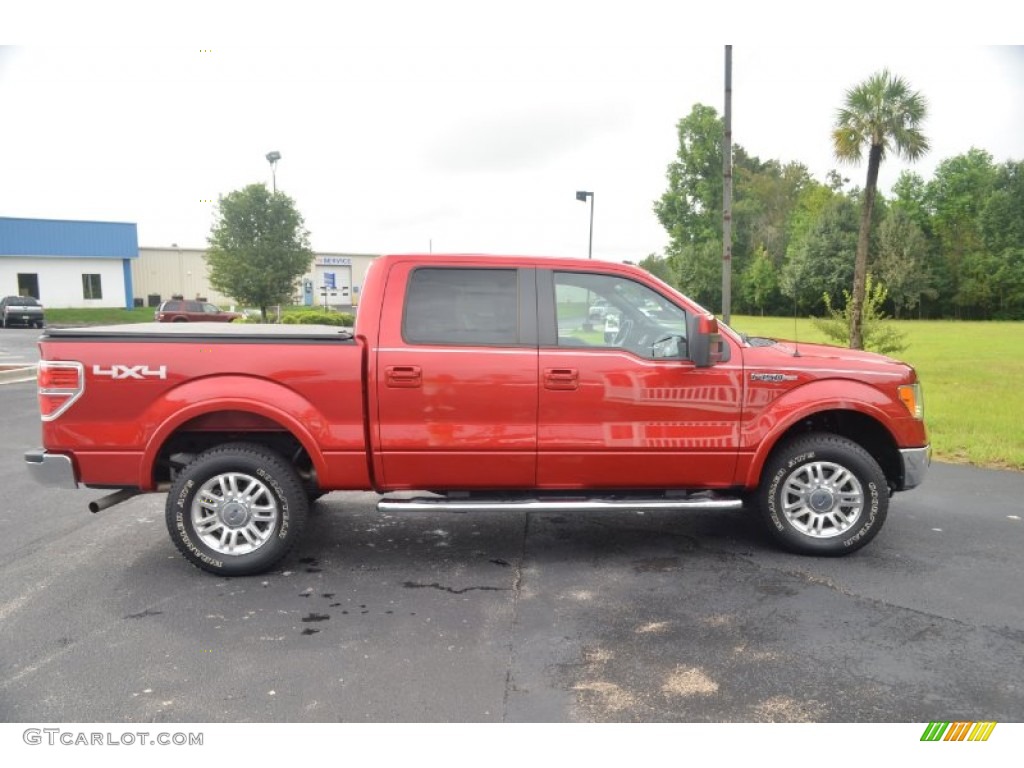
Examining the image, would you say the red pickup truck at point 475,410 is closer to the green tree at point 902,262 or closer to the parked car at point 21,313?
the parked car at point 21,313

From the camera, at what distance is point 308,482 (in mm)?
4887

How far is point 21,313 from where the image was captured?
105 feet

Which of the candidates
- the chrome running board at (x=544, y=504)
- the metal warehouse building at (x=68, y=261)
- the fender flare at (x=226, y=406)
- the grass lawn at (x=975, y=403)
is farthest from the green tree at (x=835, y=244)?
the metal warehouse building at (x=68, y=261)

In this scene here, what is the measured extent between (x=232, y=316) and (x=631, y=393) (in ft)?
106

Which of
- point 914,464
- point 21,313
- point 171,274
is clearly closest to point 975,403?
point 914,464

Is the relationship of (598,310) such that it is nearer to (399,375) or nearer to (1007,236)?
(399,375)

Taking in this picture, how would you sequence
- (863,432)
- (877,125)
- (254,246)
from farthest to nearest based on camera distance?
1. (254,246)
2. (877,125)
3. (863,432)

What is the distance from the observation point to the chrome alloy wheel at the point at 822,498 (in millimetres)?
4719

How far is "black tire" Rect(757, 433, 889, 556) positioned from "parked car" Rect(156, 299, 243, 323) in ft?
96.8

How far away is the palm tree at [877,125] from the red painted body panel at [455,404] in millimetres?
15753

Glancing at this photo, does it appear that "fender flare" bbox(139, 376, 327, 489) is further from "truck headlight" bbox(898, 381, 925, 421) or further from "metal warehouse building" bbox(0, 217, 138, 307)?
"metal warehouse building" bbox(0, 217, 138, 307)

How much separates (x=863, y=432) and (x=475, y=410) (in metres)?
2.83

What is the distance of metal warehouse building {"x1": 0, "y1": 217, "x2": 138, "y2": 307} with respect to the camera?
40906mm

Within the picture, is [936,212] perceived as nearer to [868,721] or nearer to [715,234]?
[715,234]
